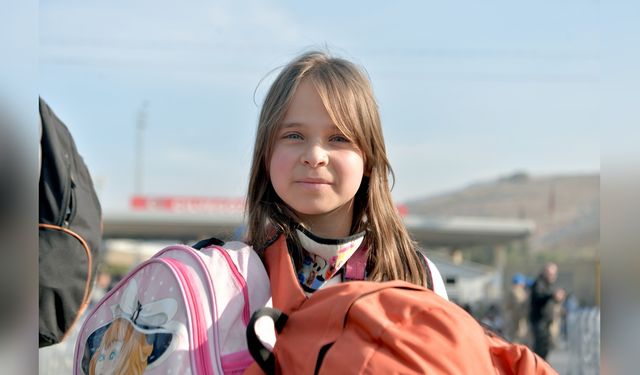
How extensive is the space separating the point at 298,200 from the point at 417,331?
531 mm

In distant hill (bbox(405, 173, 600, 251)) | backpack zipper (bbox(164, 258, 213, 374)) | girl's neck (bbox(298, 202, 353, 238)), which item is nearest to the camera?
backpack zipper (bbox(164, 258, 213, 374))

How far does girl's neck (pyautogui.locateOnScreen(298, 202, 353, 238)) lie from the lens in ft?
5.93

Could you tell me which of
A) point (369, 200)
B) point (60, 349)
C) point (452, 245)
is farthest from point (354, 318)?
point (452, 245)

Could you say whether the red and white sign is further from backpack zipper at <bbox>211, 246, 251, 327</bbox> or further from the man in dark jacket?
backpack zipper at <bbox>211, 246, 251, 327</bbox>

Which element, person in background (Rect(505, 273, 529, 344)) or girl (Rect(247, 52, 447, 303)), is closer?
girl (Rect(247, 52, 447, 303))

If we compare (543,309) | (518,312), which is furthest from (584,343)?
(518,312)

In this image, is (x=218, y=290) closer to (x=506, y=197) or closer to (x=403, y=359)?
(x=403, y=359)

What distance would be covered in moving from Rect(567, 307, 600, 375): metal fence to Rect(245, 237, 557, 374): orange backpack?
24.3ft

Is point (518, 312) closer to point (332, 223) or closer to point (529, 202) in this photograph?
point (332, 223)

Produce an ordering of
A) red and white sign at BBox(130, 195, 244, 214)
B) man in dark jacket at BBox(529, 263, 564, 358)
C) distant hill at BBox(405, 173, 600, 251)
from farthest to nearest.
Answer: distant hill at BBox(405, 173, 600, 251)
red and white sign at BBox(130, 195, 244, 214)
man in dark jacket at BBox(529, 263, 564, 358)

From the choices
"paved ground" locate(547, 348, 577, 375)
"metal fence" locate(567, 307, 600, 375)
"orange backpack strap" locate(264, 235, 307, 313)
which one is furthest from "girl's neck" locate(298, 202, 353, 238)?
"paved ground" locate(547, 348, 577, 375)

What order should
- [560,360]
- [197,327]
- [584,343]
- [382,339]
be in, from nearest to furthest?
[382,339] → [197,327] → [584,343] → [560,360]

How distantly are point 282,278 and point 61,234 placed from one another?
69cm

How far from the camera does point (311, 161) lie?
1.66 meters
